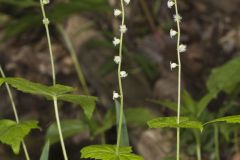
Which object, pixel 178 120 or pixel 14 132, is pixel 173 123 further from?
pixel 14 132

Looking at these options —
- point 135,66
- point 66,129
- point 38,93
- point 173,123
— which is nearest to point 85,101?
point 38,93

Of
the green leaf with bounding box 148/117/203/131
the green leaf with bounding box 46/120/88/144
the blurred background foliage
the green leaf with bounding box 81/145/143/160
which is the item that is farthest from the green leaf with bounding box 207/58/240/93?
the green leaf with bounding box 81/145/143/160

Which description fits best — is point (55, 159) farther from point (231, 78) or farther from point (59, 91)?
point (59, 91)

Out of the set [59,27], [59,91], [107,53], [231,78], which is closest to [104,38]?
[107,53]

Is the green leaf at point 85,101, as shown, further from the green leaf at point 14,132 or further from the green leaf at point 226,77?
the green leaf at point 226,77

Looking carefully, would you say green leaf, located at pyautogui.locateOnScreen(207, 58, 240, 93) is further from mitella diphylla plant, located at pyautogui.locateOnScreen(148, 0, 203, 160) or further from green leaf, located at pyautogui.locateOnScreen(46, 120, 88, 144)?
mitella diphylla plant, located at pyautogui.locateOnScreen(148, 0, 203, 160)

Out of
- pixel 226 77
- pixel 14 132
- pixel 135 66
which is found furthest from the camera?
pixel 135 66

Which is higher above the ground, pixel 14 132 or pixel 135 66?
pixel 135 66
